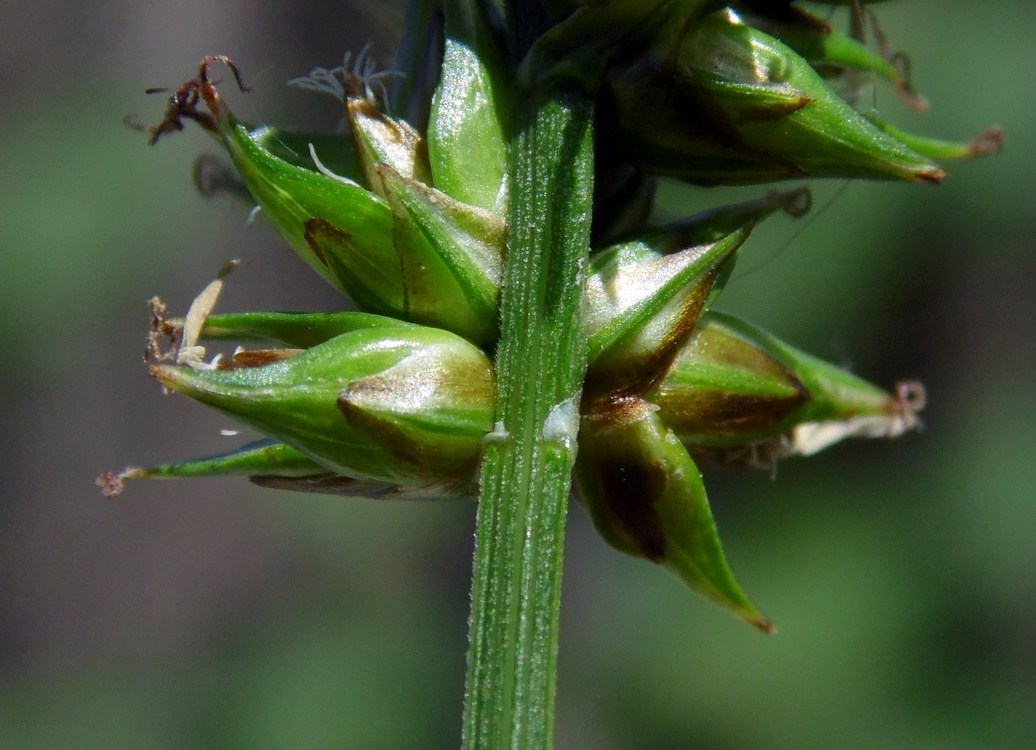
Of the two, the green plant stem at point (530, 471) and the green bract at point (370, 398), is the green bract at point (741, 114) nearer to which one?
the green plant stem at point (530, 471)

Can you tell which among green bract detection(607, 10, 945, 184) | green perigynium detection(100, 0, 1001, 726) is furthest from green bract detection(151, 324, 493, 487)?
green bract detection(607, 10, 945, 184)

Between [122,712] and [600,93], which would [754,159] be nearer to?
[600,93]

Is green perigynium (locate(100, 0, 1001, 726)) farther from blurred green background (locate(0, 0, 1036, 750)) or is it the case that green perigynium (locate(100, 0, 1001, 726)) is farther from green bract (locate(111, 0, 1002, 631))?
blurred green background (locate(0, 0, 1036, 750))

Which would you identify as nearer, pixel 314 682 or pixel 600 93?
pixel 600 93

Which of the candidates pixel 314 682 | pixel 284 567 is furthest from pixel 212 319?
pixel 284 567

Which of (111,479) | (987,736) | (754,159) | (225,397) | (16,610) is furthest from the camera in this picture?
(16,610)
